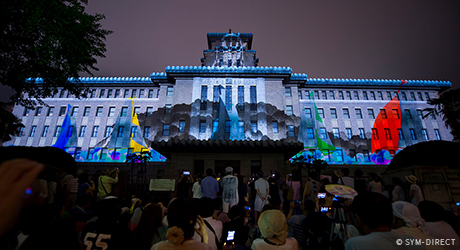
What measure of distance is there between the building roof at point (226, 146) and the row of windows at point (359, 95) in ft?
87.9

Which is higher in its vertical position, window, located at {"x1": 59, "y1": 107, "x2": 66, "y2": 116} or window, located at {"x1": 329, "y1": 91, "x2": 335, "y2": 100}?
window, located at {"x1": 329, "y1": 91, "x2": 335, "y2": 100}

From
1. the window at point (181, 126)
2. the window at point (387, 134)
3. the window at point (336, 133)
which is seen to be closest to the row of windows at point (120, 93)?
the window at point (181, 126)

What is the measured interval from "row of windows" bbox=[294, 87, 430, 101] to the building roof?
26.8 m

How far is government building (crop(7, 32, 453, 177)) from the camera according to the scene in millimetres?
35750

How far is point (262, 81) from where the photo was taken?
37406 millimetres

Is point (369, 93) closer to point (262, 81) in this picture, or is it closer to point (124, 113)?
point (262, 81)

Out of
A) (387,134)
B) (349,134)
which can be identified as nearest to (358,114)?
(349,134)

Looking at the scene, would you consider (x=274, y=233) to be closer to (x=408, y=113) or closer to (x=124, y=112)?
(x=124, y=112)

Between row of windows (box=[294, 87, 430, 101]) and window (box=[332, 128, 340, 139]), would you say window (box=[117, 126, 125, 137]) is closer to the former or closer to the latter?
row of windows (box=[294, 87, 430, 101])

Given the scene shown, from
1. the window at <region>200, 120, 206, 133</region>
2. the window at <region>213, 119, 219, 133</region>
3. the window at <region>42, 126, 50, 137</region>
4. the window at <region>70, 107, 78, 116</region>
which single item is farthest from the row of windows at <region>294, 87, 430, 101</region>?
the window at <region>42, 126, 50, 137</region>

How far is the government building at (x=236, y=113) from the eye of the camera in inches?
1407

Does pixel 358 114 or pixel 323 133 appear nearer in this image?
pixel 323 133

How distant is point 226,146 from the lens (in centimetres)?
1906

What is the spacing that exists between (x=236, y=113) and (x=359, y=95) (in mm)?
26501
